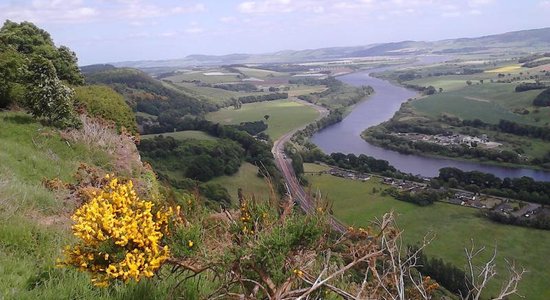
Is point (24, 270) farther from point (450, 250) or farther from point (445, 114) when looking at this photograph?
point (445, 114)

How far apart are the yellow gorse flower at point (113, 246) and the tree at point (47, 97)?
16.0 metres

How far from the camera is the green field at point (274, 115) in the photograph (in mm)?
116250

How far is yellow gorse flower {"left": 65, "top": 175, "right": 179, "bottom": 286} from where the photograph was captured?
488 centimetres

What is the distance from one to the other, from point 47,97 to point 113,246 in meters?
16.5

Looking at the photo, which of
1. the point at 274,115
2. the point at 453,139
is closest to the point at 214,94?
the point at 274,115

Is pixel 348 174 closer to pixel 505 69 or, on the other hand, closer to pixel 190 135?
pixel 190 135

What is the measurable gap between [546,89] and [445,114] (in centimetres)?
2634

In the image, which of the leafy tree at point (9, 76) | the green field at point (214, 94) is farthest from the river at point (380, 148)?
the leafy tree at point (9, 76)

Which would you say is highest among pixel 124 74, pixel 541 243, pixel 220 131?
pixel 124 74

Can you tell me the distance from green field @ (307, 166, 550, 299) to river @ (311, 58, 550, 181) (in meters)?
19.0

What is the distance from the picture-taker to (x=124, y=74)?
13675cm

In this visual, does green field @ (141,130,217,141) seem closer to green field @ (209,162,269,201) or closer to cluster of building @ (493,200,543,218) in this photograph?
green field @ (209,162,269,201)

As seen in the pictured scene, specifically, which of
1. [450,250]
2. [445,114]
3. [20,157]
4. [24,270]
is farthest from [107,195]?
[445,114]

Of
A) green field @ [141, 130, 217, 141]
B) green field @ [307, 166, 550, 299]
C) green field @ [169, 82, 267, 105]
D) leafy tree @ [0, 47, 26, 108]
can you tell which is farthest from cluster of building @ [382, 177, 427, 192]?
green field @ [169, 82, 267, 105]
